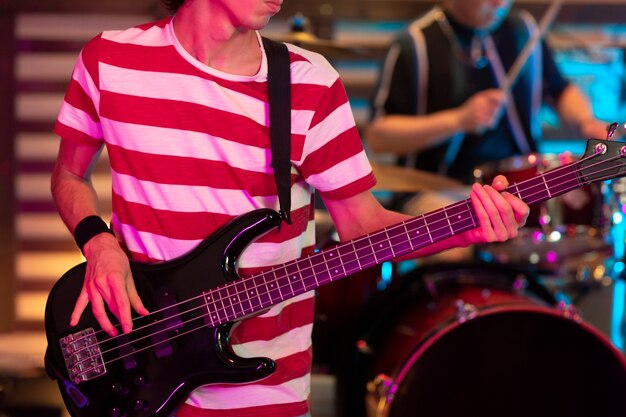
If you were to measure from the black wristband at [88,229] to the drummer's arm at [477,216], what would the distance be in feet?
1.58

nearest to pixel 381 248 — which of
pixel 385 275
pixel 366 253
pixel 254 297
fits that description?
pixel 366 253

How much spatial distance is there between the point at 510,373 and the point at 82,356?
58.0 inches

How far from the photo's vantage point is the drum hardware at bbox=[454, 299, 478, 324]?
2805mm

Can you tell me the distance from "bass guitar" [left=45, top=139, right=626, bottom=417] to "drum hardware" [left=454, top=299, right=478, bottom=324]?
1.04 m

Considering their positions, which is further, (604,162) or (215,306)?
(215,306)

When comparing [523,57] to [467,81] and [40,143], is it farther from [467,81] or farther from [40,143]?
[40,143]

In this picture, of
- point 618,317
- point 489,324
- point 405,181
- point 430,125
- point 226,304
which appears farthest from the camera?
point 618,317

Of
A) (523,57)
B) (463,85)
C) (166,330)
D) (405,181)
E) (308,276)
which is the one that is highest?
(523,57)

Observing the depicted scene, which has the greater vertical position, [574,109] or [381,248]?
[574,109]

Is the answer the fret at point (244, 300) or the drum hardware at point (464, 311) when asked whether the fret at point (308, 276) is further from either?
the drum hardware at point (464, 311)

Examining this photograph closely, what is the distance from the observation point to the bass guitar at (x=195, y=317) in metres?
1.82

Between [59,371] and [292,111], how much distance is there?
0.72m

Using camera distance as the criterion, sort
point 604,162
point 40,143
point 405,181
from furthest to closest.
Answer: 1. point 40,143
2. point 405,181
3. point 604,162

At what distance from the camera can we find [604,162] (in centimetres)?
174
